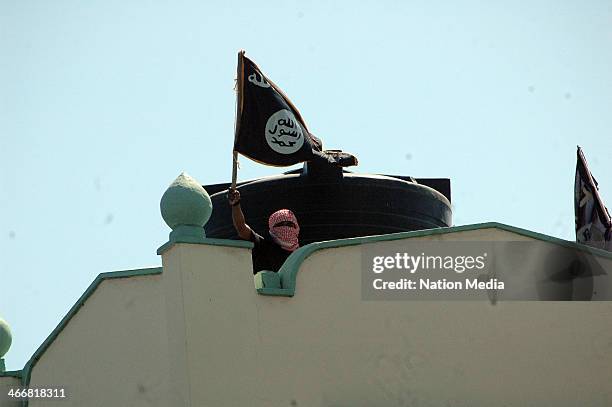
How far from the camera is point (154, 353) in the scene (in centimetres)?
1424

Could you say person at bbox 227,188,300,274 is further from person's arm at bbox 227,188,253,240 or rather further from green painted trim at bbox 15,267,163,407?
green painted trim at bbox 15,267,163,407

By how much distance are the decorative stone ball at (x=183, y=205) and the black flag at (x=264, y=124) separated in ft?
6.58

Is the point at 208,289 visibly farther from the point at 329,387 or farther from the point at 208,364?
the point at 329,387

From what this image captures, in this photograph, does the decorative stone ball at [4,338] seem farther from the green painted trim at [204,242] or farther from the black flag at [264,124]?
the green painted trim at [204,242]

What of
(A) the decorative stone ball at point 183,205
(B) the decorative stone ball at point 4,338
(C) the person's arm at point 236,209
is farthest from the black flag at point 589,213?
(B) the decorative stone ball at point 4,338

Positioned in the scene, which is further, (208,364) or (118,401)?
(118,401)

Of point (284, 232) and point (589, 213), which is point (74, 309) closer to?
A: point (284, 232)

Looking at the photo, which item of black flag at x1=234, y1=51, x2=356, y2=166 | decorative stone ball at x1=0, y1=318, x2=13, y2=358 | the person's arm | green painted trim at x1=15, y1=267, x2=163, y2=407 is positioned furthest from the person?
decorative stone ball at x1=0, y1=318, x2=13, y2=358

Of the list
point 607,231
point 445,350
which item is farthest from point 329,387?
point 607,231

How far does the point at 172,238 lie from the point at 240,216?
1.88m

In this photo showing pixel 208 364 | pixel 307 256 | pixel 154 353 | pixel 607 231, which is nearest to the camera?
pixel 208 364

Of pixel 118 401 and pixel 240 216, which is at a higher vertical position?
pixel 240 216
